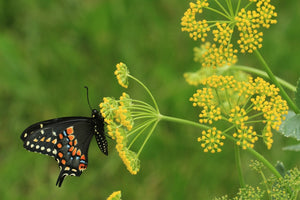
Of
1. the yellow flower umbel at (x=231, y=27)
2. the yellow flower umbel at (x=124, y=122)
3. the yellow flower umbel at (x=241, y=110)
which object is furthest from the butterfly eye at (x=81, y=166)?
the yellow flower umbel at (x=231, y=27)

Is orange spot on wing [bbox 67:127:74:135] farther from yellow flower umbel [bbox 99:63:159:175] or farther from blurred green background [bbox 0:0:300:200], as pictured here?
blurred green background [bbox 0:0:300:200]

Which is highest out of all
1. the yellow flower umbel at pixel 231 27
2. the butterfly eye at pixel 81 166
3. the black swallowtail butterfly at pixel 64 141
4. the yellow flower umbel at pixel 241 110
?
the yellow flower umbel at pixel 231 27

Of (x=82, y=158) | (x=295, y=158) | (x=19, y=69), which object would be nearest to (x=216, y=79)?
(x=82, y=158)

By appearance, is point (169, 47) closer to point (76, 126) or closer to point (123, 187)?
point (123, 187)

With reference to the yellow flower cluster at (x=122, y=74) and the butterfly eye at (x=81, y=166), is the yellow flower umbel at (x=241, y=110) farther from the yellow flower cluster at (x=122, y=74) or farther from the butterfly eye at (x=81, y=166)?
the butterfly eye at (x=81, y=166)

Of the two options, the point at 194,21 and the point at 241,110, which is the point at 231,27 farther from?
the point at 241,110

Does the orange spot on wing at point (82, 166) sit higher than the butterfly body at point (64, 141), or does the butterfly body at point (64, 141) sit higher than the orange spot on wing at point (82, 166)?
the butterfly body at point (64, 141)
